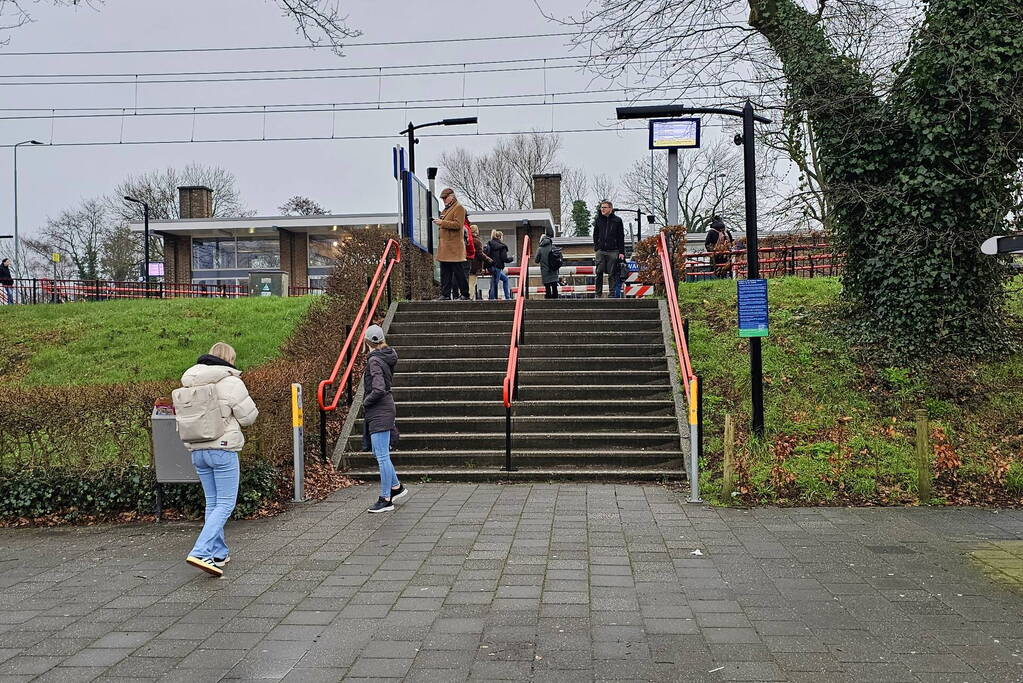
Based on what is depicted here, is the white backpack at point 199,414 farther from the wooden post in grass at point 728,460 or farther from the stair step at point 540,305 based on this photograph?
the stair step at point 540,305

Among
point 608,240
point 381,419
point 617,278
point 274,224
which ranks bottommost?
point 381,419

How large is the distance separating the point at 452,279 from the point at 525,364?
457 cm

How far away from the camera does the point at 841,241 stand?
12.9 metres

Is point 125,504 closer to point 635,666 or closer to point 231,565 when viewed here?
point 231,565

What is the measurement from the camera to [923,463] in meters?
8.52

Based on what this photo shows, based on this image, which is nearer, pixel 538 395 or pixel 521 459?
pixel 521 459

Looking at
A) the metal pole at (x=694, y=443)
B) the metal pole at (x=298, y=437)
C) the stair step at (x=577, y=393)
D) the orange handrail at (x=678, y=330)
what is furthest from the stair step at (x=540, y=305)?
the metal pole at (x=298, y=437)

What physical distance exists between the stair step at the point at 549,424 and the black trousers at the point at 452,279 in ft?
19.7

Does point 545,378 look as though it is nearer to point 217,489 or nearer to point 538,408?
point 538,408

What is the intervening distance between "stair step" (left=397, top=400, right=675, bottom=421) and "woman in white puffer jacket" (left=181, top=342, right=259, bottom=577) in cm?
498

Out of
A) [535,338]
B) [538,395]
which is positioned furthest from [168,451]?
[535,338]

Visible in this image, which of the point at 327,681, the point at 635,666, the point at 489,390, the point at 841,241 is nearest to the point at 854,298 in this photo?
the point at 841,241

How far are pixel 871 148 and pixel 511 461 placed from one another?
6879mm

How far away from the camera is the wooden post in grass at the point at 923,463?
8398 mm
